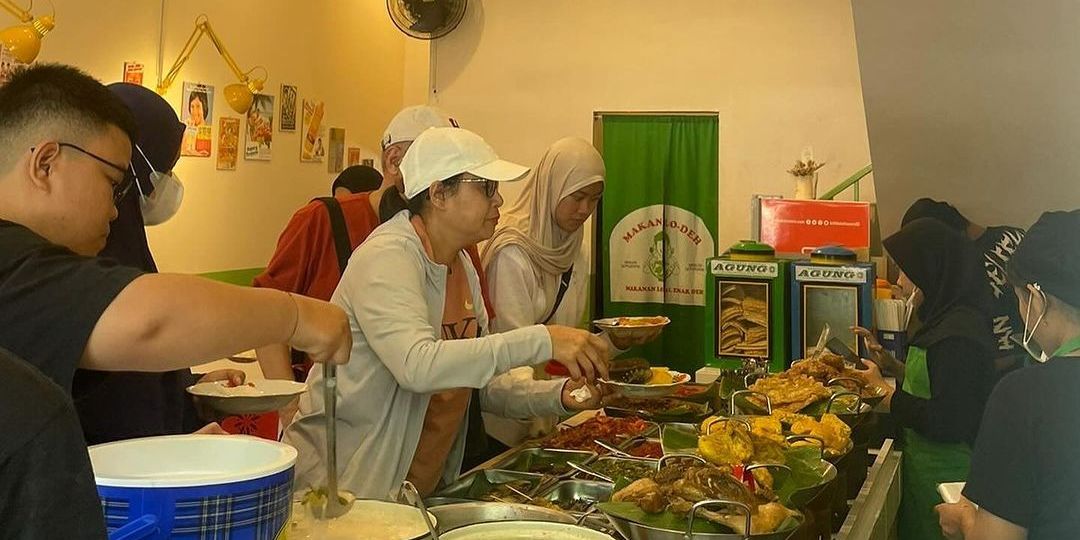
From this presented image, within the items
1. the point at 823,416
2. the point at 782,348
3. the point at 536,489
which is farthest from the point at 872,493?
the point at 782,348

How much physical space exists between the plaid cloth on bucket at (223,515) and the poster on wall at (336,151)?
558cm

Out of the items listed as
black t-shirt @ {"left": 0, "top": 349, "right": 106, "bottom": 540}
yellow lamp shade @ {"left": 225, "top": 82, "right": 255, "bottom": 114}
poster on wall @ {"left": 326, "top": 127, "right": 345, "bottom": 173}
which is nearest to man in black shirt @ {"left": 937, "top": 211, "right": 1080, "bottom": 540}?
black t-shirt @ {"left": 0, "top": 349, "right": 106, "bottom": 540}

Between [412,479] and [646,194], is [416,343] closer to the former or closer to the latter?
[412,479]

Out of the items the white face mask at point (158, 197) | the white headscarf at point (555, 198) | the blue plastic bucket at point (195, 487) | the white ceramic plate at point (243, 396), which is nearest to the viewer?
the blue plastic bucket at point (195, 487)

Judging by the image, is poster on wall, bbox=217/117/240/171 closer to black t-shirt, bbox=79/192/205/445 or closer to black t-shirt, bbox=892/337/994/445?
black t-shirt, bbox=79/192/205/445

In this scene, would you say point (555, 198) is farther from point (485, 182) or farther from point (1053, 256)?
point (1053, 256)

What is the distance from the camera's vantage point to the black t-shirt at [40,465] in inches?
22.9

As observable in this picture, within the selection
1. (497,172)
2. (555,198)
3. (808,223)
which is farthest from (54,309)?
(808,223)

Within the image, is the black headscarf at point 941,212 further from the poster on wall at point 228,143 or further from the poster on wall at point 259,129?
the poster on wall at point 259,129

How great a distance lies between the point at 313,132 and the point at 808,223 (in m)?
3.36

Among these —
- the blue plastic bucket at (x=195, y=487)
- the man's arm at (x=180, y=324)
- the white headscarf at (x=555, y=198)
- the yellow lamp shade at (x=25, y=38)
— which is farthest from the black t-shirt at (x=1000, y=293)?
the yellow lamp shade at (x=25, y=38)

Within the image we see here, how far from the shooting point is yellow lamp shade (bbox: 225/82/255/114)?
5156 mm

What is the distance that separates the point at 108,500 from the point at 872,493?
4.95ft

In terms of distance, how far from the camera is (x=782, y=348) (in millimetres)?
3400
